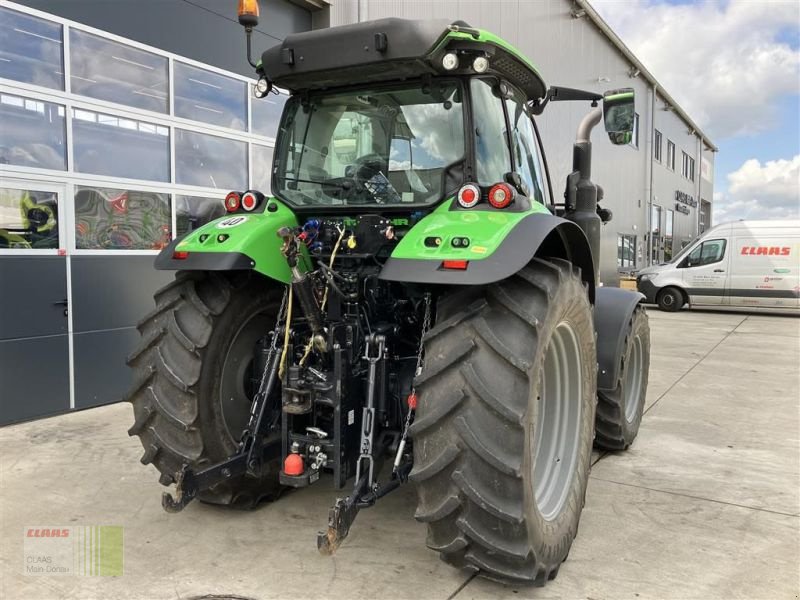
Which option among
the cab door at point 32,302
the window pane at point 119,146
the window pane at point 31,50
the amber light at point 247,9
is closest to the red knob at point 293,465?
the amber light at point 247,9

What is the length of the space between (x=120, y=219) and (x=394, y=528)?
430 centimetres

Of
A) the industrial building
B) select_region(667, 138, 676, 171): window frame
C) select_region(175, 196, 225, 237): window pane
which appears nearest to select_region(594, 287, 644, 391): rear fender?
select_region(175, 196, 225, 237): window pane

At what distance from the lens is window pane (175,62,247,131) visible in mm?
6512

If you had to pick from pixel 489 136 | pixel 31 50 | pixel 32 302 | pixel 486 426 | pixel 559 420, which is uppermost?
pixel 31 50

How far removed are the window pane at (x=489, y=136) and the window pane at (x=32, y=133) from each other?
4.07 metres

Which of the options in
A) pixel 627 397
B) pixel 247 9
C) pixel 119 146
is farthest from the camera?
pixel 119 146

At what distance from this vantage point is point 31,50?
17.0ft

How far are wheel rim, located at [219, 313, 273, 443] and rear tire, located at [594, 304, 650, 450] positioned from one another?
2452 mm

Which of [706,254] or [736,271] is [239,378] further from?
[706,254]

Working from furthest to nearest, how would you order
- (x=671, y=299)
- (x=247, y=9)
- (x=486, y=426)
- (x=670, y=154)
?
(x=670, y=154), (x=671, y=299), (x=247, y=9), (x=486, y=426)

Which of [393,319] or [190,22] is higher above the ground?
[190,22]

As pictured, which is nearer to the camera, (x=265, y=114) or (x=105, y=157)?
(x=105, y=157)

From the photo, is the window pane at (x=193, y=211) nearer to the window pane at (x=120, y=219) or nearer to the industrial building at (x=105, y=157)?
the industrial building at (x=105, y=157)

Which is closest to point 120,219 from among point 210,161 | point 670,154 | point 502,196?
point 210,161
